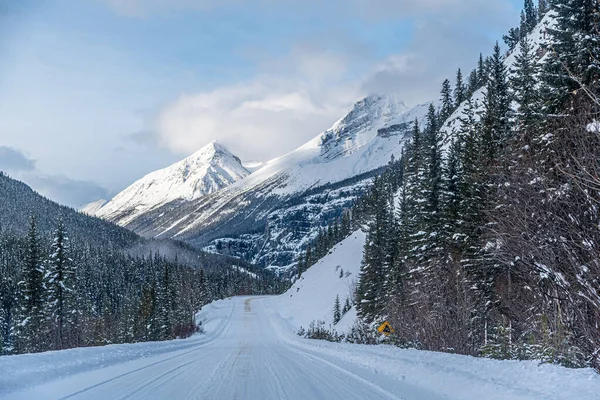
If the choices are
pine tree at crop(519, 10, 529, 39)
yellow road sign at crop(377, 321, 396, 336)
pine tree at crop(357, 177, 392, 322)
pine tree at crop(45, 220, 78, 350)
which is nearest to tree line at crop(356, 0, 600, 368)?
pine tree at crop(357, 177, 392, 322)

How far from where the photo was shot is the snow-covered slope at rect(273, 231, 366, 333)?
56.6 metres

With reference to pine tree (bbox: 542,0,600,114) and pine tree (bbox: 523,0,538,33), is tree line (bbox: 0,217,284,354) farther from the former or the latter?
pine tree (bbox: 523,0,538,33)

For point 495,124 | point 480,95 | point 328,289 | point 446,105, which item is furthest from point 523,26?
point 495,124

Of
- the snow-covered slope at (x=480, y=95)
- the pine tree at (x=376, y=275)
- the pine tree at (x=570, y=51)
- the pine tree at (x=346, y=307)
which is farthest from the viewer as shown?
the snow-covered slope at (x=480, y=95)

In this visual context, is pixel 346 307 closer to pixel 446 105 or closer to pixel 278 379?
pixel 278 379

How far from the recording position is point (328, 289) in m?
66.8

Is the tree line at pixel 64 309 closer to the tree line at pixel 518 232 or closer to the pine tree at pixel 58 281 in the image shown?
the pine tree at pixel 58 281

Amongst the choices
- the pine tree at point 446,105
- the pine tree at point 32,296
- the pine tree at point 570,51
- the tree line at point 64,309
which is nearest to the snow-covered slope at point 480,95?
the pine tree at point 446,105

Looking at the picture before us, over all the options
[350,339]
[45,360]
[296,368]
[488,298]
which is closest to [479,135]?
[488,298]

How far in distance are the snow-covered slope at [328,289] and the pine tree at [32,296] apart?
26909mm

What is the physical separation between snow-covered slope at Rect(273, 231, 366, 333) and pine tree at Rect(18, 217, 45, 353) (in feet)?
88.3

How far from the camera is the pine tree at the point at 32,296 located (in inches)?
1517

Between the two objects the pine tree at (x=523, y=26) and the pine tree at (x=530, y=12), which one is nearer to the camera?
the pine tree at (x=523, y=26)

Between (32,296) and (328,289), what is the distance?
39.0 metres
